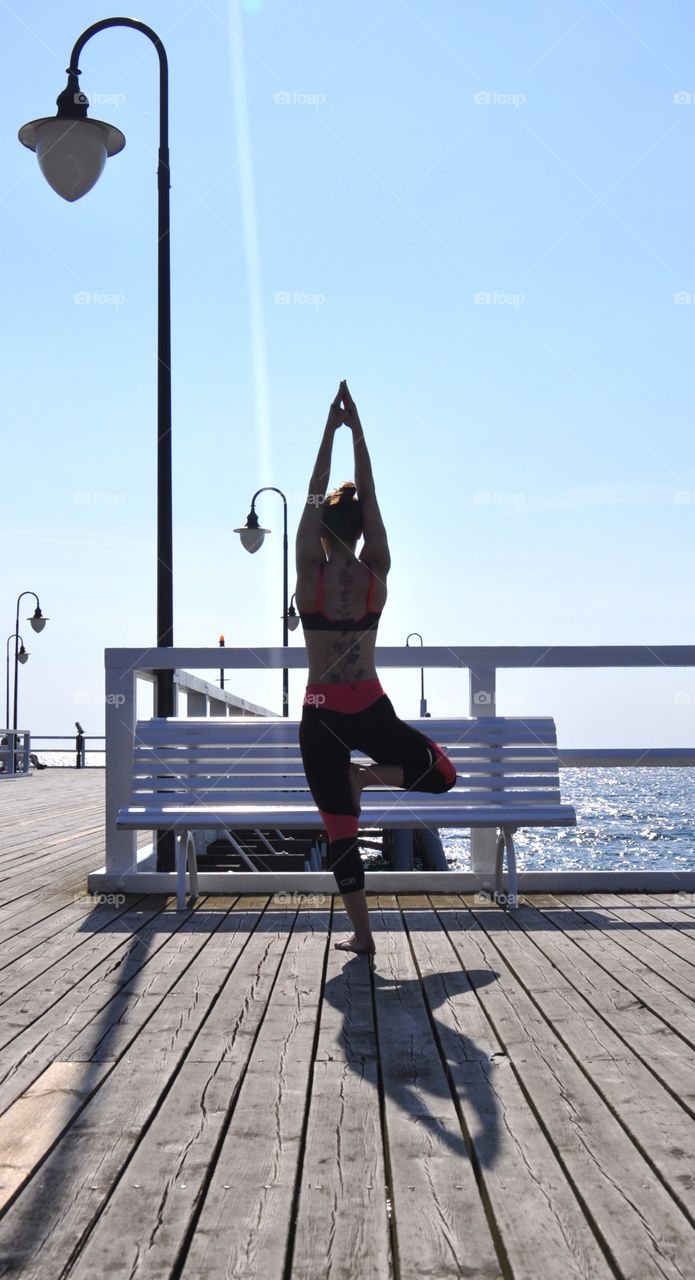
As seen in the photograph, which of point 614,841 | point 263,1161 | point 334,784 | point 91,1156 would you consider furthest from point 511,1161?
point 614,841

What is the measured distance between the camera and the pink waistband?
545 cm

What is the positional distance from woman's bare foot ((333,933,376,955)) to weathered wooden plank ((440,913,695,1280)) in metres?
0.88

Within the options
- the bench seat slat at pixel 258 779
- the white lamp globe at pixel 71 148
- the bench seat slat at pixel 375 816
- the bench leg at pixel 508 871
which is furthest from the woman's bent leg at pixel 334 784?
the white lamp globe at pixel 71 148

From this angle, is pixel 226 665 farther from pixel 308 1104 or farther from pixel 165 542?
pixel 308 1104

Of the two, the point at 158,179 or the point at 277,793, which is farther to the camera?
the point at 158,179

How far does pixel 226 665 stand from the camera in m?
7.46

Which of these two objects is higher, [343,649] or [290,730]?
[343,649]

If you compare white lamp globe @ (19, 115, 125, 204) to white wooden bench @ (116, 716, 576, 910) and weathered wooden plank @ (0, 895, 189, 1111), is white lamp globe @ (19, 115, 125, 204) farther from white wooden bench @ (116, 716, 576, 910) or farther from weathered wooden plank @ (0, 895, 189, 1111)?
weathered wooden plank @ (0, 895, 189, 1111)

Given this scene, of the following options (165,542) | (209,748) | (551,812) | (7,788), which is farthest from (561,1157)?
(7,788)

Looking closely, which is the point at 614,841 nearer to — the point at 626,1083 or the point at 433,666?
the point at 433,666

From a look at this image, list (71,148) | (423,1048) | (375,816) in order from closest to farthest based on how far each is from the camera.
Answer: (423,1048)
(375,816)
(71,148)

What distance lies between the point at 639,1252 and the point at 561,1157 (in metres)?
0.52

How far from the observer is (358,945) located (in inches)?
211

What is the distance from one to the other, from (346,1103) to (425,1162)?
492 millimetres
